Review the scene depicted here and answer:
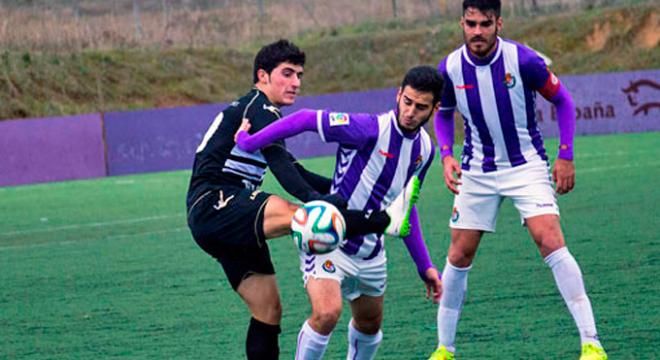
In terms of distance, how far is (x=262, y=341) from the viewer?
20.9ft

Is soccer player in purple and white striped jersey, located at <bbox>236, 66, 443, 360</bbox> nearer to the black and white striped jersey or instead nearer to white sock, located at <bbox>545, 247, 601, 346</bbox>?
the black and white striped jersey

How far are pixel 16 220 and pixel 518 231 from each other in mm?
8131

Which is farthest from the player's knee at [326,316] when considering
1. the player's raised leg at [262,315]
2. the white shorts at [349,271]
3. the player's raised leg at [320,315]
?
the player's raised leg at [262,315]

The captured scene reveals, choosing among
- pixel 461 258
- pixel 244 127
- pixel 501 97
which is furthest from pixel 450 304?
pixel 244 127

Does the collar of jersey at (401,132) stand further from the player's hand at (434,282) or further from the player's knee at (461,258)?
the player's knee at (461,258)

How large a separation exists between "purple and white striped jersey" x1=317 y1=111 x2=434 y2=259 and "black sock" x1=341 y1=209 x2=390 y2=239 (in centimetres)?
25

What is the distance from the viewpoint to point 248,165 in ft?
21.1

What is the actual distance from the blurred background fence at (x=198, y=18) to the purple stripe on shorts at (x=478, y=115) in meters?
30.6

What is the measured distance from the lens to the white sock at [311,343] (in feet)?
20.0

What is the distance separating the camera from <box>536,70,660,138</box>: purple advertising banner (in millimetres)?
27391

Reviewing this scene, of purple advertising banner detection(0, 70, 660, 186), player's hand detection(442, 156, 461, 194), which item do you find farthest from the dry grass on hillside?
player's hand detection(442, 156, 461, 194)

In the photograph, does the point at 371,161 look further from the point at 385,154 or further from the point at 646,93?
the point at 646,93

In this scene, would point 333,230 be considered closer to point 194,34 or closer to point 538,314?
point 538,314

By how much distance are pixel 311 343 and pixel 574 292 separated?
5.16ft
